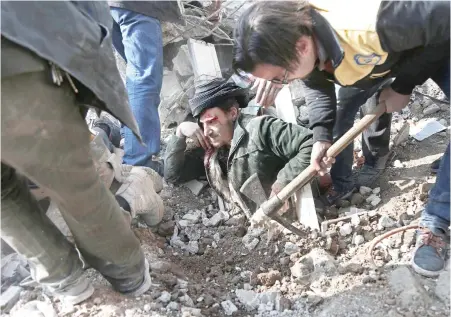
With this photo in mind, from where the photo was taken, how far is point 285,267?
113 inches

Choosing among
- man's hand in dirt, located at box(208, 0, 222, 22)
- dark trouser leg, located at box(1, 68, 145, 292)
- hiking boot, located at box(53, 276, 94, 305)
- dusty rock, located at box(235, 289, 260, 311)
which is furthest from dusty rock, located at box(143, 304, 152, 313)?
man's hand in dirt, located at box(208, 0, 222, 22)

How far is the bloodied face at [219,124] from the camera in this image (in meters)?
3.38

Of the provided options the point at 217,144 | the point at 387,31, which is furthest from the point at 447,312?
the point at 217,144

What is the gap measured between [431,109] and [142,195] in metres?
2.47

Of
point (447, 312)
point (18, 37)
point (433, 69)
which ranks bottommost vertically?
point (447, 312)

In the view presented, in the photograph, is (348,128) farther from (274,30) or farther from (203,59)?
(203,59)

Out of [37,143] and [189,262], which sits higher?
[37,143]

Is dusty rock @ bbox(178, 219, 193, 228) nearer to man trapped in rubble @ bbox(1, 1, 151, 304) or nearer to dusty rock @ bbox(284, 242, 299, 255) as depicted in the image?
dusty rock @ bbox(284, 242, 299, 255)

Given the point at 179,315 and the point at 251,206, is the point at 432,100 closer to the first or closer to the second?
the point at 251,206

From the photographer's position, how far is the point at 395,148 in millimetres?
3557

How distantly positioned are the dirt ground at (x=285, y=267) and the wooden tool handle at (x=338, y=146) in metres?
0.35

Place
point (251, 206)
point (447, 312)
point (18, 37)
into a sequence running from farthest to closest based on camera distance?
1. point (251, 206)
2. point (447, 312)
3. point (18, 37)

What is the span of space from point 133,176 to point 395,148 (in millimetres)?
1998

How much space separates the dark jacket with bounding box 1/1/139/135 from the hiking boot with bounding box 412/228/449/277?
64.3 inches
